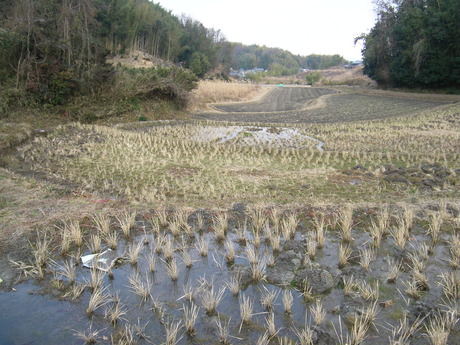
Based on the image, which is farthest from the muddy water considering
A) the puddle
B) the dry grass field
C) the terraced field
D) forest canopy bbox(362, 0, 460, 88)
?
forest canopy bbox(362, 0, 460, 88)

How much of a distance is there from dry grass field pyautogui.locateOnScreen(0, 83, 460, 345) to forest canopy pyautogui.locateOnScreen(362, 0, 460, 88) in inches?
1087

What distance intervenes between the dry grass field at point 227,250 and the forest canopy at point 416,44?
27.6 meters

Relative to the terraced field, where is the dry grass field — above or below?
below

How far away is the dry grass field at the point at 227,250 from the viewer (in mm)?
3289

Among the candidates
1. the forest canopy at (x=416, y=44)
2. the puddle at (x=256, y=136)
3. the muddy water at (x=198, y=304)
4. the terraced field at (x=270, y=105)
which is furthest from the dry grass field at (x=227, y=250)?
the forest canopy at (x=416, y=44)

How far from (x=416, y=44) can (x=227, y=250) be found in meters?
35.0

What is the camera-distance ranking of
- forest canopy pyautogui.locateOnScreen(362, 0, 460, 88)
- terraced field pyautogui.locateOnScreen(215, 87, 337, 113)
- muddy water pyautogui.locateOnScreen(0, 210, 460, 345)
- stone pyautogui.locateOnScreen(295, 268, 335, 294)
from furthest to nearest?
1. forest canopy pyautogui.locateOnScreen(362, 0, 460, 88)
2. terraced field pyautogui.locateOnScreen(215, 87, 337, 113)
3. stone pyautogui.locateOnScreen(295, 268, 335, 294)
4. muddy water pyautogui.locateOnScreen(0, 210, 460, 345)

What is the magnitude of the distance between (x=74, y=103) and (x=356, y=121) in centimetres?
1446

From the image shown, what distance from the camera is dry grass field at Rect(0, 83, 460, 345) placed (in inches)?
129

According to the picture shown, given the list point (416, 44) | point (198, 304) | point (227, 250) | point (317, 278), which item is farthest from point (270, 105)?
point (198, 304)

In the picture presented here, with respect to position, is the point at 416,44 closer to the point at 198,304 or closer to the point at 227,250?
the point at 227,250

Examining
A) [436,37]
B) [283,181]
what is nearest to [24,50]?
[283,181]

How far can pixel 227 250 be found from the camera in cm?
479

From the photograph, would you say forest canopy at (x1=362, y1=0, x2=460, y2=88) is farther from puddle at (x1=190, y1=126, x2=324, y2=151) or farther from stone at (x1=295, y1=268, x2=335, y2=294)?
stone at (x1=295, y1=268, x2=335, y2=294)
